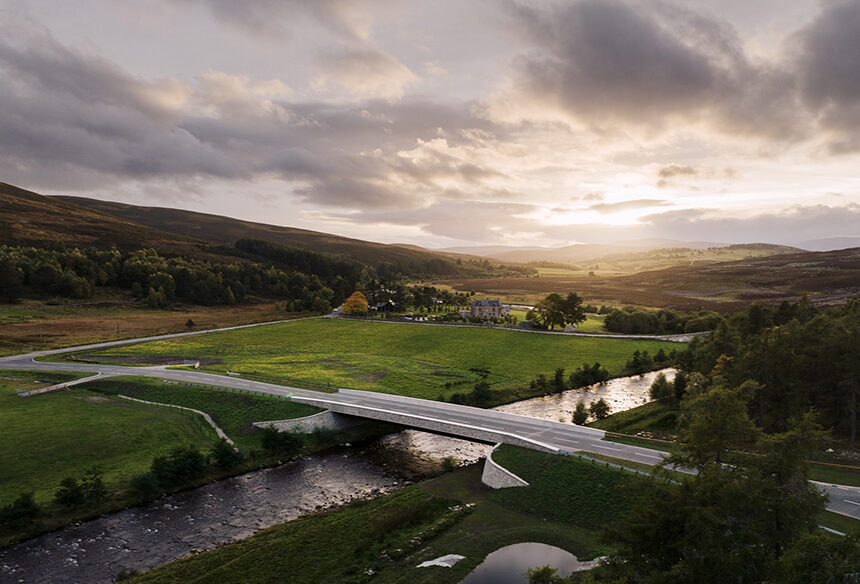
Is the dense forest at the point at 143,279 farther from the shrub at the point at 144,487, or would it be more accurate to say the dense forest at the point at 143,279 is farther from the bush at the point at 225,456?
the shrub at the point at 144,487

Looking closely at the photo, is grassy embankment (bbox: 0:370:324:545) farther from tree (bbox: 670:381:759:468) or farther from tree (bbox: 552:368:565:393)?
tree (bbox: 552:368:565:393)

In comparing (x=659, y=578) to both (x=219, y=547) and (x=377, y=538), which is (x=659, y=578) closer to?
(x=377, y=538)

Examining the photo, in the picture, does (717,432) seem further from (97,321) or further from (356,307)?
(97,321)

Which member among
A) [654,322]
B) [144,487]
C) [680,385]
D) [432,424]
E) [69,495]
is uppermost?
[654,322]

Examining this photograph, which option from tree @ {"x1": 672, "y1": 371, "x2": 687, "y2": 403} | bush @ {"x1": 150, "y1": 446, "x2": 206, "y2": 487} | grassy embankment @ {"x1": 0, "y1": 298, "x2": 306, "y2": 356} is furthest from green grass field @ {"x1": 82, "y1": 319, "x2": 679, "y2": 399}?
bush @ {"x1": 150, "y1": 446, "x2": 206, "y2": 487}

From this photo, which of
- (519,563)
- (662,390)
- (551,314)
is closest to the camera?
(519,563)

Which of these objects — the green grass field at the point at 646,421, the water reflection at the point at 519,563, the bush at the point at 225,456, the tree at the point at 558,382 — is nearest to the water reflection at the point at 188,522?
the bush at the point at 225,456

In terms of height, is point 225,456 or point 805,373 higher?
point 805,373

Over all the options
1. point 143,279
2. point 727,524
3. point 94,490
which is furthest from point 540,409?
point 143,279
